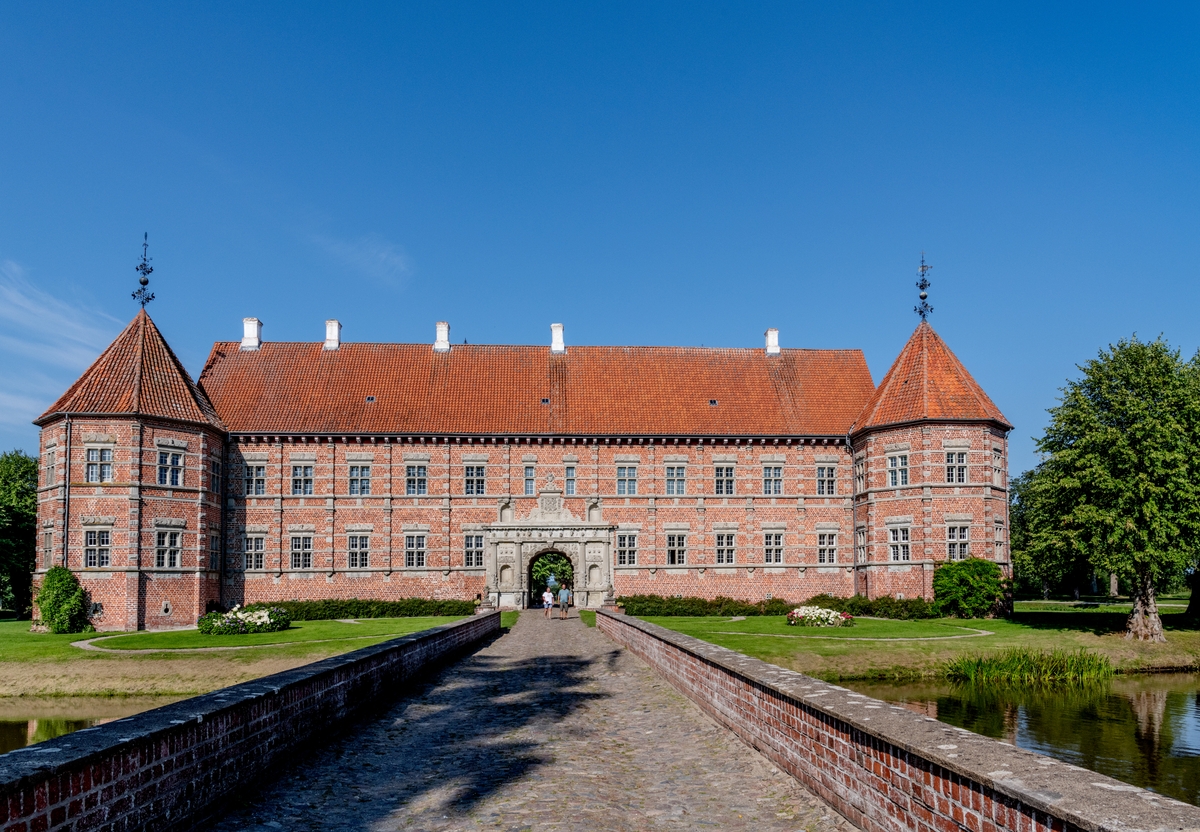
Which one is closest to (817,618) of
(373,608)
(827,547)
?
(827,547)

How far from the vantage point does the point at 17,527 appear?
51188 millimetres

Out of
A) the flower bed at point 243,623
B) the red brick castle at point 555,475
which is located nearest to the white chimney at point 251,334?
the red brick castle at point 555,475

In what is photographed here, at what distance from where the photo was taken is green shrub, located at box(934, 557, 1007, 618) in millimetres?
36094

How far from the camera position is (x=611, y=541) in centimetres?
4209

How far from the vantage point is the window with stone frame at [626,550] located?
4222 cm

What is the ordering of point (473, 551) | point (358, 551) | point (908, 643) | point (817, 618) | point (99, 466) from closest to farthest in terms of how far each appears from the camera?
point (908, 643) < point (817, 618) < point (99, 466) < point (358, 551) < point (473, 551)

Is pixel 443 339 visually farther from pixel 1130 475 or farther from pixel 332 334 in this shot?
pixel 1130 475

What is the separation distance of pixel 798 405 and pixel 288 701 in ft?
121

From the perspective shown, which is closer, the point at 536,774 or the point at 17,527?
the point at 536,774

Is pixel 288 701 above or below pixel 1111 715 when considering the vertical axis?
above

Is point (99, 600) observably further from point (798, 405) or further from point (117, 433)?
point (798, 405)

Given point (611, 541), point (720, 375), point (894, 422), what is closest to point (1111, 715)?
point (894, 422)

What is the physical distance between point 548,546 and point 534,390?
7238 millimetres

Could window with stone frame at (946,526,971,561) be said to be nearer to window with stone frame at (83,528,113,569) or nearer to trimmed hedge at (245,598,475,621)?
trimmed hedge at (245,598,475,621)
